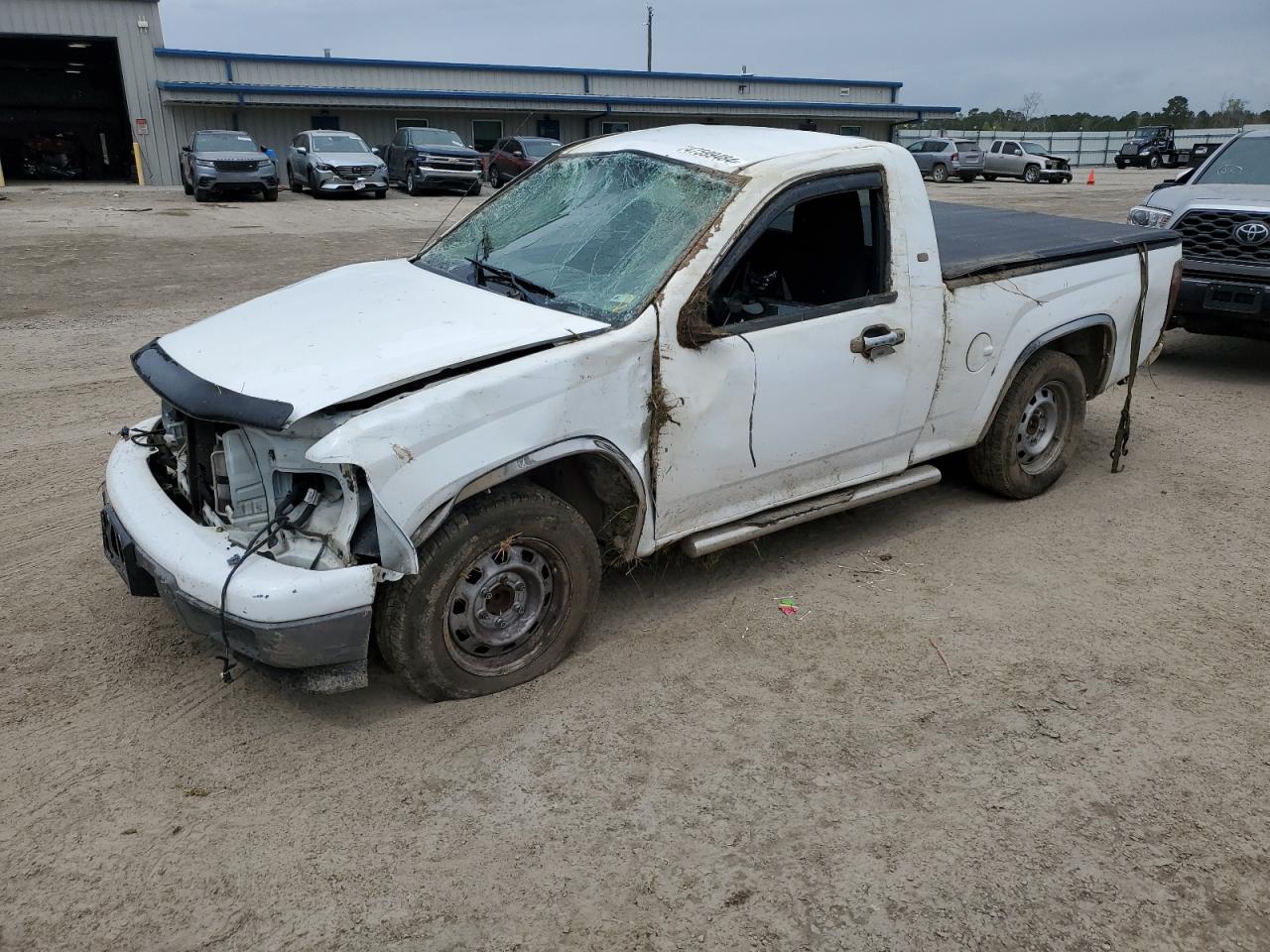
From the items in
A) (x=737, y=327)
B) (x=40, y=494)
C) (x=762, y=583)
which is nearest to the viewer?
(x=737, y=327)

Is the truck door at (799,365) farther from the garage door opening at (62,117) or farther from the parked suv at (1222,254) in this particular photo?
the garage door opening at (62,117)

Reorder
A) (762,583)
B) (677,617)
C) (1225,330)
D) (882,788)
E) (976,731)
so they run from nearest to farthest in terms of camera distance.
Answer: (882,788) < (976,731) < (677,617) < (762,583) < (1225,330)

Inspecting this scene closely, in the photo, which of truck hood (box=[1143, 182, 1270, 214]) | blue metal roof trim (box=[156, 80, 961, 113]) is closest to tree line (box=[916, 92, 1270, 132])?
blue metal roof trim (box=[156, 80, 961, 113])

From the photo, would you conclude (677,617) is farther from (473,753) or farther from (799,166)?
(799,166)

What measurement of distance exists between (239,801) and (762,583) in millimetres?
2395

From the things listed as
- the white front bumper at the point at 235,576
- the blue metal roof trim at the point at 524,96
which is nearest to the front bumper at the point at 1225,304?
the white front bumper at the point at 235,576

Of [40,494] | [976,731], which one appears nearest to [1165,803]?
[976,731]

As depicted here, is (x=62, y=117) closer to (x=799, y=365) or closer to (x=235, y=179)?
(x=235, y=179)

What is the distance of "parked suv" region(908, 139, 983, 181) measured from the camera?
34.2 metres

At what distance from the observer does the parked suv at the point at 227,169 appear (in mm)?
22062

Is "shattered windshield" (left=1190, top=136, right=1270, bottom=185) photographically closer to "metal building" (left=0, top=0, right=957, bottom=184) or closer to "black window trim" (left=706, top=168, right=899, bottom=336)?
"black window trim" (left=706, top=168, right=899, bottom=336)

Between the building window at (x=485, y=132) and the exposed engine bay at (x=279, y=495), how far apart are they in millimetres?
39398

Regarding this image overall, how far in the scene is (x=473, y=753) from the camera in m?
3.34

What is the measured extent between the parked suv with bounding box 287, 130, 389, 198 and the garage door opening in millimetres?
16961
